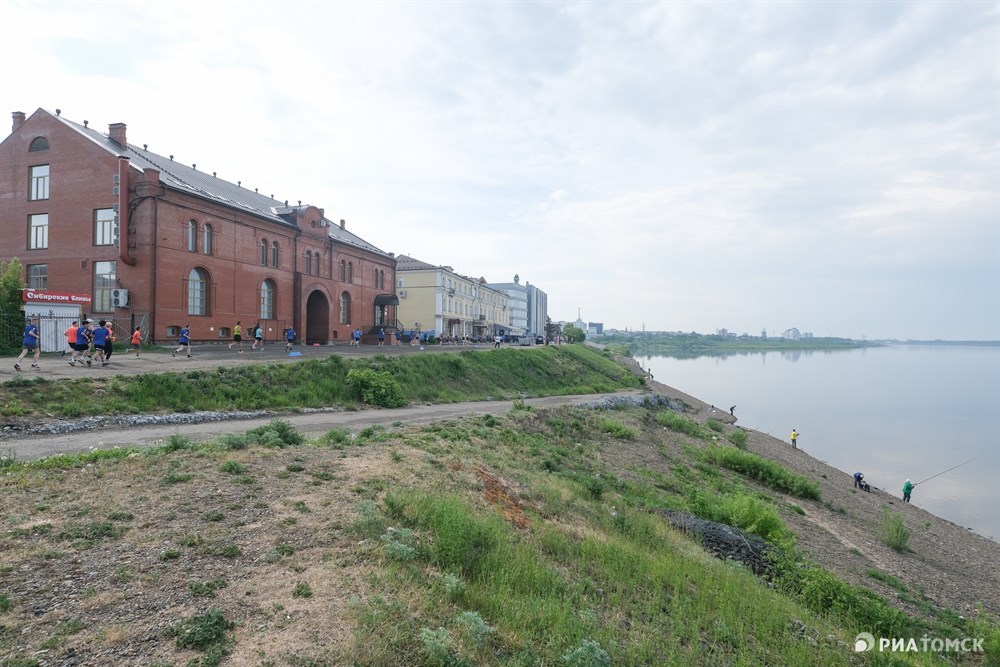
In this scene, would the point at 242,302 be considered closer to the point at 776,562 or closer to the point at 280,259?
the point at 280,259

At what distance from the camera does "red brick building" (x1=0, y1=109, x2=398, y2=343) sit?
1159 inches

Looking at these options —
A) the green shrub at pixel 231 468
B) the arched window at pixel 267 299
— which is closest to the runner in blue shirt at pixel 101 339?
the green shrub at pixel 231 468

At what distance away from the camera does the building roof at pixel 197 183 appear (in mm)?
31359

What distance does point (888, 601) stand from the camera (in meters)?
10.3

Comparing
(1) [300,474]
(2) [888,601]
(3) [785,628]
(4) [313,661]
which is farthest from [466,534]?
(2) [888,601]

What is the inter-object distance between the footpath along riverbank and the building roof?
13.1m

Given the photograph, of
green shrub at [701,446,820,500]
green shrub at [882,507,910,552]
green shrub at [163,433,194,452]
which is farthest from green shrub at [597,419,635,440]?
green shrub at [163,433,194,452]

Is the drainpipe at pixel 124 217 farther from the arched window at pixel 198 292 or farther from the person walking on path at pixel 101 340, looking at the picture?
the person walking on path at pixel 101 340

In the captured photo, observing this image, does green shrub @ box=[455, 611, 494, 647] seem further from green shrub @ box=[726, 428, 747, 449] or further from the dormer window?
the dormer window

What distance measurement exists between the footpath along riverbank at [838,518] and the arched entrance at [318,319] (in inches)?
800

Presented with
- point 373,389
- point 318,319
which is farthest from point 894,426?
point 318,319

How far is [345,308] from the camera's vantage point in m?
48.4

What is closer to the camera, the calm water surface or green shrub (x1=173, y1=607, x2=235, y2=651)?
green shrub (x1=173, y1=607, x2=235, y2=651)

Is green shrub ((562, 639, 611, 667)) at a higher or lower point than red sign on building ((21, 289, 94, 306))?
lower
